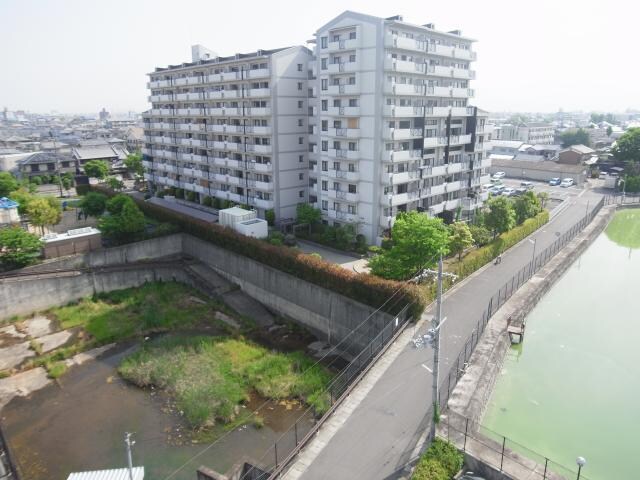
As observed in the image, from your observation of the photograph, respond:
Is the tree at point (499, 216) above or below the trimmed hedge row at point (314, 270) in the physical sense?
above

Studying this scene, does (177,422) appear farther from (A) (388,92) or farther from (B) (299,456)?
(A) (388,92)

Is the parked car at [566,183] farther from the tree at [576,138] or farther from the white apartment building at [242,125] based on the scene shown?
the white apartment building at [242,125]

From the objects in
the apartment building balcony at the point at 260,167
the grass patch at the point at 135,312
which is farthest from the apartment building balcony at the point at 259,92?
the grass patch at the point at 135,312

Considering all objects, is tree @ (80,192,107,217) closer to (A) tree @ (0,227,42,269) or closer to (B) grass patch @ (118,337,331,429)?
(A) tree @ (0,227,42,269)

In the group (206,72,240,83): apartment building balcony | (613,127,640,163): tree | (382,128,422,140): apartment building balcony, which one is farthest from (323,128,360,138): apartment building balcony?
(613,127,640,163): tree

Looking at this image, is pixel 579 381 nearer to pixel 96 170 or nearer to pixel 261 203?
pixel 261 203

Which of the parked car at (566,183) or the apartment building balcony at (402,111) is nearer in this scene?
the apartment building balcony at (402,111)

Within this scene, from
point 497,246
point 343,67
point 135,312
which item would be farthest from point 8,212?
point 497,246
